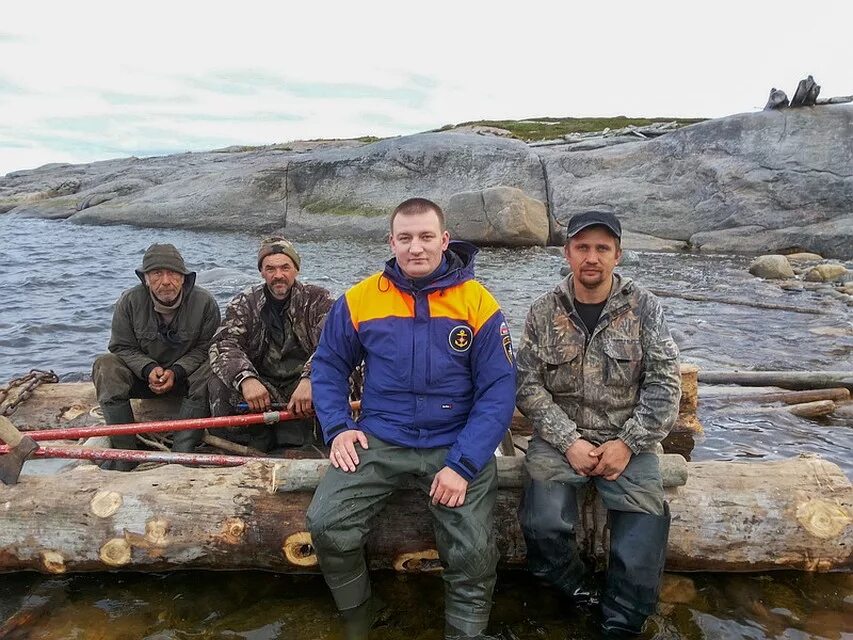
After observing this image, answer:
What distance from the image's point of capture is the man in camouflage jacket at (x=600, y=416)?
3938 mm

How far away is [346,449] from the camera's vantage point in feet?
13.4

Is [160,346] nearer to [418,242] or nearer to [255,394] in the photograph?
[255,394]

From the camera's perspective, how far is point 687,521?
4320 mm

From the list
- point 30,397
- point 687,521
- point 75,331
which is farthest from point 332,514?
point 75,331

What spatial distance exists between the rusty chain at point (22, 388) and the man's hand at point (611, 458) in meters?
5.92

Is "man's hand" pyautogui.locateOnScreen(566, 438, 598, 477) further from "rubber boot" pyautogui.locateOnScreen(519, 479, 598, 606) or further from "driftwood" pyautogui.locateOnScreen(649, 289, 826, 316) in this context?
"driftwood" pyautogui.locateOnScreen(649, 289, 826, 316)

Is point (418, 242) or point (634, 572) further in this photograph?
point (418, 242)

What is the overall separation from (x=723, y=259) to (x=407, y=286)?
1834 cm

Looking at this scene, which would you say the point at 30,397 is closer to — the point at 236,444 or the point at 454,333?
the point at 236,444

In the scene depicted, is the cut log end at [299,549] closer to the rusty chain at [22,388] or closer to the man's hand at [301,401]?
the man's hand at [301,401]

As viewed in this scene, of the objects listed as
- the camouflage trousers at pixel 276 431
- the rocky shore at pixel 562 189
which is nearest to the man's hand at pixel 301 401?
the camouflage trousers at pixel 276 431

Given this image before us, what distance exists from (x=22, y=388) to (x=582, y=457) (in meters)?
6.11

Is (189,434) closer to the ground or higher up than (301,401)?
closer to the ground

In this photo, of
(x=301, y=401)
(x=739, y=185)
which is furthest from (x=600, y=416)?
(x=739, y=185)
